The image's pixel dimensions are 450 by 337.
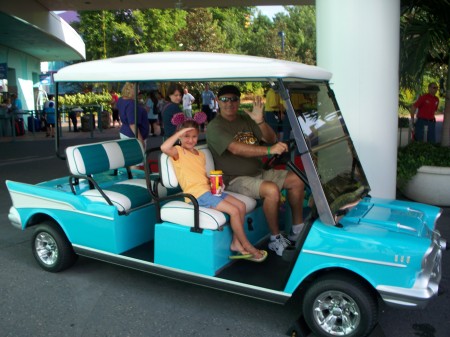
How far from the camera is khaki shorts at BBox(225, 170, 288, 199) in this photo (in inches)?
146

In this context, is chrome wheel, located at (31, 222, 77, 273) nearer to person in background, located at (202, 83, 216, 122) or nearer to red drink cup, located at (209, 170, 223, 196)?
red drink cup, located at (209, 170, 223, 196)

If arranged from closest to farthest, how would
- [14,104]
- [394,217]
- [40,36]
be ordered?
1. [394,217]
2. [14,104]
3. [40,36]

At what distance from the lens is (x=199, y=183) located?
139 inches

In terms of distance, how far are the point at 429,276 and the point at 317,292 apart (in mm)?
637

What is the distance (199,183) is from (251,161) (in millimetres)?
635

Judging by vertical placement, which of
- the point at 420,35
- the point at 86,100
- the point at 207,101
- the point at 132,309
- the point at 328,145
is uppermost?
the point at 420,35

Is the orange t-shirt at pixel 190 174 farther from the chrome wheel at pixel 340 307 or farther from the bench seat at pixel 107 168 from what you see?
the chrome wheel at pixel 340 307

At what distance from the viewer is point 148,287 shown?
377cm

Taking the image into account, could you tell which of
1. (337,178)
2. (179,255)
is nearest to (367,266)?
(337,178)

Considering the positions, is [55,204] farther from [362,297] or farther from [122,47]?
[122,47]

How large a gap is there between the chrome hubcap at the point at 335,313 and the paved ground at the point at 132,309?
1.16ft

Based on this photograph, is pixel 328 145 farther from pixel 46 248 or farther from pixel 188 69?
pixel 46 248

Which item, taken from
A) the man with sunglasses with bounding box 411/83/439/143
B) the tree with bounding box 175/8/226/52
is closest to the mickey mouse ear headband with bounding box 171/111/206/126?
the man with sunglasses with bounding box 411/83/439/143

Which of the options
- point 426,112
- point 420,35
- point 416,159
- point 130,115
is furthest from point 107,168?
point 426,112
